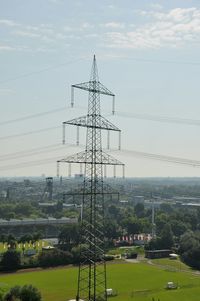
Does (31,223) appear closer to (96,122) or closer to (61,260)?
(61,260)

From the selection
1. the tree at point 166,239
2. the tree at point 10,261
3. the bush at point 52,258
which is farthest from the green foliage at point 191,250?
the tree at point 10,261

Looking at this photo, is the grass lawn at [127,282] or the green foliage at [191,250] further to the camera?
the green foliage at [191,250]

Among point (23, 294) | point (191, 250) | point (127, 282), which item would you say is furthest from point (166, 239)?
→ point (23, 294)

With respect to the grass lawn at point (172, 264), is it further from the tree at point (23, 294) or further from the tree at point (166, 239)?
the tree at point (23, 294)

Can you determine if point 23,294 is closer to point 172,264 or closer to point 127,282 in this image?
point 127,282

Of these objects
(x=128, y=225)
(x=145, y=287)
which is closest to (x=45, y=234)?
Result: (x=128, y=225)
